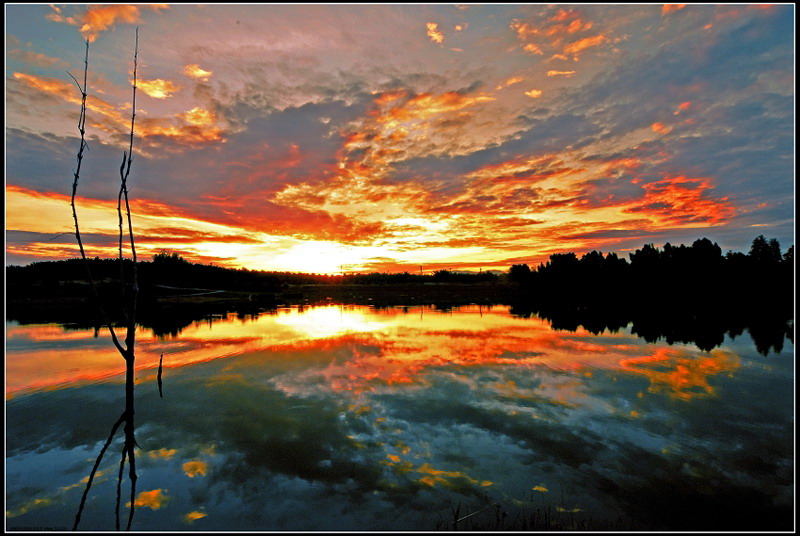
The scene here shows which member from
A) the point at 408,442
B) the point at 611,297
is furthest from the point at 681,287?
the point at 408,442

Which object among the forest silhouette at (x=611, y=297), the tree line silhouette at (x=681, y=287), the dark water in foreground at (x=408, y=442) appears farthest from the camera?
the tree line silhouette at (x=681, y=287)

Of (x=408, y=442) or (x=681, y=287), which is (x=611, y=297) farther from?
(x=408, y=442)

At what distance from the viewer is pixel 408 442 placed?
1053 cm

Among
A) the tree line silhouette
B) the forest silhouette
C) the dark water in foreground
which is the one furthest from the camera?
the tree line silhouette

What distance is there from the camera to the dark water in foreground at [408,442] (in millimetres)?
7508

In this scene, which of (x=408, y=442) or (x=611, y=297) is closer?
(x=408, y=442)

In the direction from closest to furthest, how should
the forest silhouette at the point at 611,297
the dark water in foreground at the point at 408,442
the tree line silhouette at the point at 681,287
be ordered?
the dark water in foreground at the point at 408,442 → the forest silhouette at the point at 611,297 → the tree line silhouette at the point at 681,287

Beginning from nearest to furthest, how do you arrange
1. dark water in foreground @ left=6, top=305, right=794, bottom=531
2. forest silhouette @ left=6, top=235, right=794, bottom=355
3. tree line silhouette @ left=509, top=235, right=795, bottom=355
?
dark water in foreground @ left=6, top=305, right=794, bottom=531 < forest silhouette @ left=6, top=235, right=794, bottom=355 < tree line silhouette @ left=509, top=235, right=795, bottom=355

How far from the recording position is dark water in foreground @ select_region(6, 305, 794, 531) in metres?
7.51

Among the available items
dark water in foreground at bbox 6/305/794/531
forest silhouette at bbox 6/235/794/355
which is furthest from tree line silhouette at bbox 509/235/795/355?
dark water in foreground at bbox 6/305/794/531

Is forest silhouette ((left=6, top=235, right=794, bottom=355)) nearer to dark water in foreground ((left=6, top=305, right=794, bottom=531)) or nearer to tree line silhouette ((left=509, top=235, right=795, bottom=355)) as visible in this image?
tree line silhouette ((left=509, top=235, right=795, bottom=355))

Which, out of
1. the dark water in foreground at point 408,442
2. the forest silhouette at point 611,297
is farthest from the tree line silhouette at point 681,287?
the dark water in foreground at point 408,442

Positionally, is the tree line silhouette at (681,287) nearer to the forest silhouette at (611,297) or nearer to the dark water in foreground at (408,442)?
the forest silhouette at (611,297)

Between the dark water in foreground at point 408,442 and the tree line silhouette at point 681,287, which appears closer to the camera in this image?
the dark water in foreground at point 408,442
